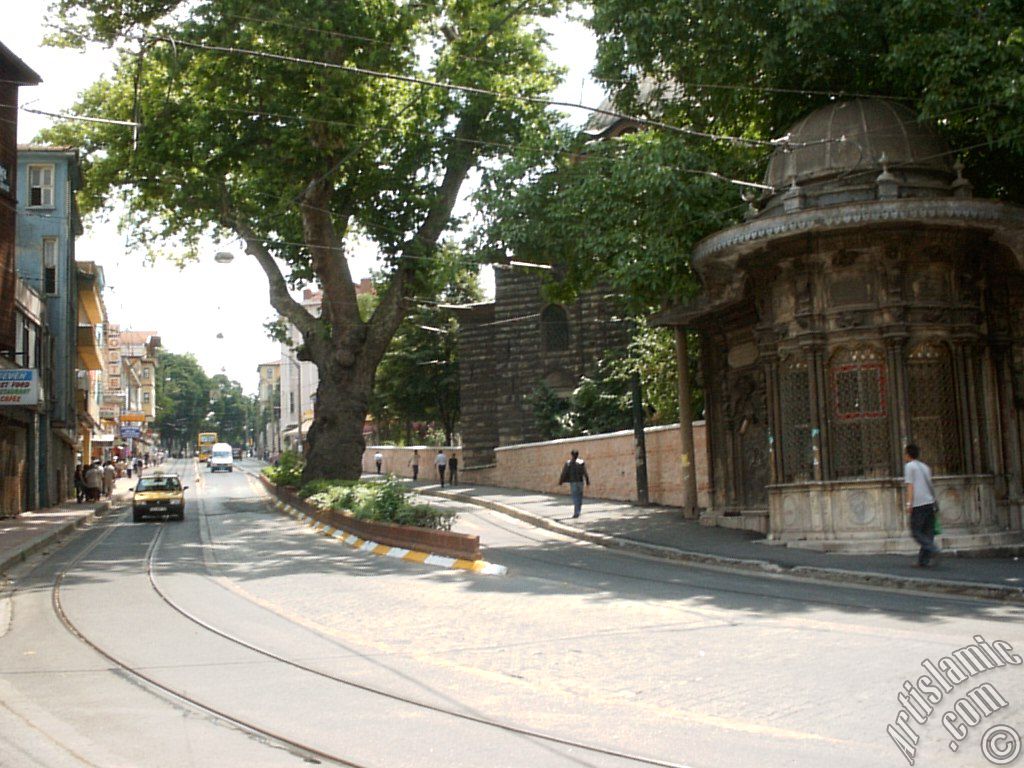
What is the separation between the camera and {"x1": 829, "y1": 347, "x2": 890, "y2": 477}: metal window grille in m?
17.5

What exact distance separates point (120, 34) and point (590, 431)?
22808 mm

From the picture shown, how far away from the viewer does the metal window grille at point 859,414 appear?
57.6 feet

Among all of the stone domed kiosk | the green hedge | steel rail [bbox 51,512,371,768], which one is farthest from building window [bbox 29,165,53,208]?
steel rail [bbox 51,512,371,768]

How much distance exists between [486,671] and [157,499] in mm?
25355

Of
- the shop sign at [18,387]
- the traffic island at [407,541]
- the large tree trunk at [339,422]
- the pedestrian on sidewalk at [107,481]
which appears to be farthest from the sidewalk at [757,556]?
the pedestrian on sidewalk at [107,481]

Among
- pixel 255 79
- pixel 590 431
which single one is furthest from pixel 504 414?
pixel 255 79

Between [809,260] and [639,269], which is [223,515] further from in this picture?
[809,260]

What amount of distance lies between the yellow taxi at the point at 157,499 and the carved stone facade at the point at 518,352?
18.0 metres

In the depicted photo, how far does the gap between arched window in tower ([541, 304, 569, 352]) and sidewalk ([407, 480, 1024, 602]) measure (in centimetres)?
1983

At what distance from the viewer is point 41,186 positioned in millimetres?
39844

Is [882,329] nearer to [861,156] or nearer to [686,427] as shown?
[861,156]

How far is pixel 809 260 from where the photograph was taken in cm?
1811

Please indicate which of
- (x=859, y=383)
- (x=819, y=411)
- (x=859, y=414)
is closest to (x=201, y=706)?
(x=819, y=411)

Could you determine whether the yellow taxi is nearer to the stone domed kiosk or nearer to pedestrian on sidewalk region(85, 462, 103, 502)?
pedestrian on sidewalk region(85, 462, 103, 502)
